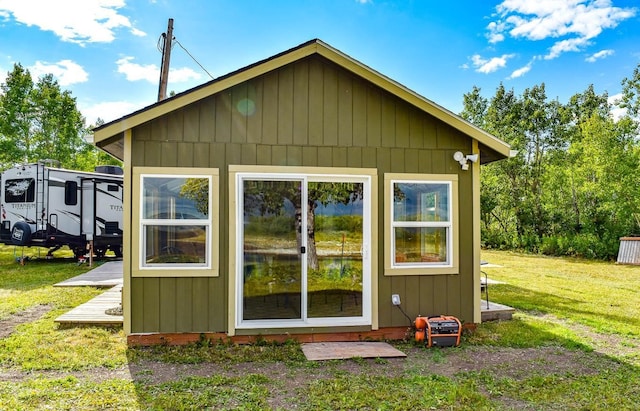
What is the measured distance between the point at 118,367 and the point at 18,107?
19066 mm

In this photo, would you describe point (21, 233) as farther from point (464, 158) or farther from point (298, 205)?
point (464, 158)

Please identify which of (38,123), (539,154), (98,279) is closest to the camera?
(98,279)

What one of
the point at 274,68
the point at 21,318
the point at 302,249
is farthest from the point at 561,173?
the point at 21,318

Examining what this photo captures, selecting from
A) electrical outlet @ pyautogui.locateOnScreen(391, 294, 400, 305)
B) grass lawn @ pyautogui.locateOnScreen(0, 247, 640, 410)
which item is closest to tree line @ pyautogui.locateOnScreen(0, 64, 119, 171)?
grass lawn @ pyautogui.locateOnScreen(0, 247, 640, 410)

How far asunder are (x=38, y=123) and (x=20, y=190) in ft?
32.2

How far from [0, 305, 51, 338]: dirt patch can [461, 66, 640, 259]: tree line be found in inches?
639

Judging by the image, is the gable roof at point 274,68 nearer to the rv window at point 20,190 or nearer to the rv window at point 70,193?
the rv window at point 70,193

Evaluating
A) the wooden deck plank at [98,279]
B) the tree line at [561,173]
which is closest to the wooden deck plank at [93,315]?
the wooden deck plank at [98,279]

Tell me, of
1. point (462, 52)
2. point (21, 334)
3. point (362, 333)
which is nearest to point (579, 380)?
point (362, 333)

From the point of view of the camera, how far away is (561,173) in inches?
663

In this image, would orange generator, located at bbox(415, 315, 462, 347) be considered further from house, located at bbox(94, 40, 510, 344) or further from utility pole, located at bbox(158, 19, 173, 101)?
utility pole, located at bbox(158, 19, 173, 101)

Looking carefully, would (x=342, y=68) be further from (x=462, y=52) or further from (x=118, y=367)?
(x=462, y=52)

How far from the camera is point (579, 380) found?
422cm

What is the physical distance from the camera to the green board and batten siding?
5070 mm
